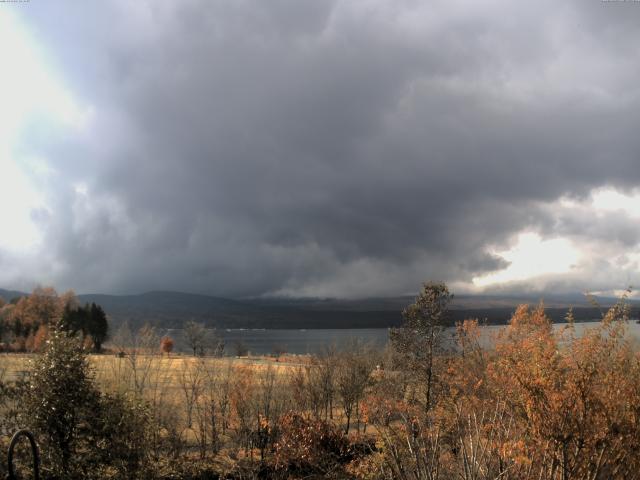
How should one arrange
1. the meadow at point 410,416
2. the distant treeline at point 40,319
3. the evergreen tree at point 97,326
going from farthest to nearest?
1. the evergreen tree at point 97,326
2. the distant treeline at point 40,319
3. the meadow at point 410,416

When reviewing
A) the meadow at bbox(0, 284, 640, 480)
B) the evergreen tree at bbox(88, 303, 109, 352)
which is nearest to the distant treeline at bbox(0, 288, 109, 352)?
the evergreen tree at bbox(88, 303, 109, 352)

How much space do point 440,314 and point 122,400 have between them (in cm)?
1984

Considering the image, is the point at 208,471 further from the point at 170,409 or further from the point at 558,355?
the point at 558,355

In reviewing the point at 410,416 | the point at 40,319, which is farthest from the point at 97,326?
the point at 410,416

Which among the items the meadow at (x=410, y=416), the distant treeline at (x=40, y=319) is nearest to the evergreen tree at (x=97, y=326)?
the distant treeline at (x=40, y=319)

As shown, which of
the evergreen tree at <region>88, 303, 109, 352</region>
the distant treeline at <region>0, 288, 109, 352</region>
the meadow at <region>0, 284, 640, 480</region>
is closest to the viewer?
the meadow at <region>0, 284, 640, 480</region>

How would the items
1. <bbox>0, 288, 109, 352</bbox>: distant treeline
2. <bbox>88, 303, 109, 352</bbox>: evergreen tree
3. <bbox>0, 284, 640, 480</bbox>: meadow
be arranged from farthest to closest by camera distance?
1. <bbox>88, 303, 109, 352</bbox>: evergreen tree
2. <bbox>0, 288, 109, 352</bbox>: distant treeline
3. <bbox>0, 284, 640, 480</bbox>: meadow

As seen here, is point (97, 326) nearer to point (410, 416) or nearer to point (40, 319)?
point (40, 319)

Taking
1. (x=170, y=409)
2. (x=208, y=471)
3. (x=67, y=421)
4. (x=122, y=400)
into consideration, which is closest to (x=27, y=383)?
(x=67, y=421)

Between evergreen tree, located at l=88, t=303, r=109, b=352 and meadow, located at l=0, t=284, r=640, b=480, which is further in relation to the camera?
evergreen tree, located at l=88, t=303, r=109, b=352

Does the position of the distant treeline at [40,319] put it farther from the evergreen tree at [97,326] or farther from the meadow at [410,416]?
the meadow at [410,416]

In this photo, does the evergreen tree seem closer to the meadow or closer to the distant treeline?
the distant treeline

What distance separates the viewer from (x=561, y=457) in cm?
1008

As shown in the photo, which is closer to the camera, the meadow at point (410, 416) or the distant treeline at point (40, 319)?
the meadow at point (410, 416)
